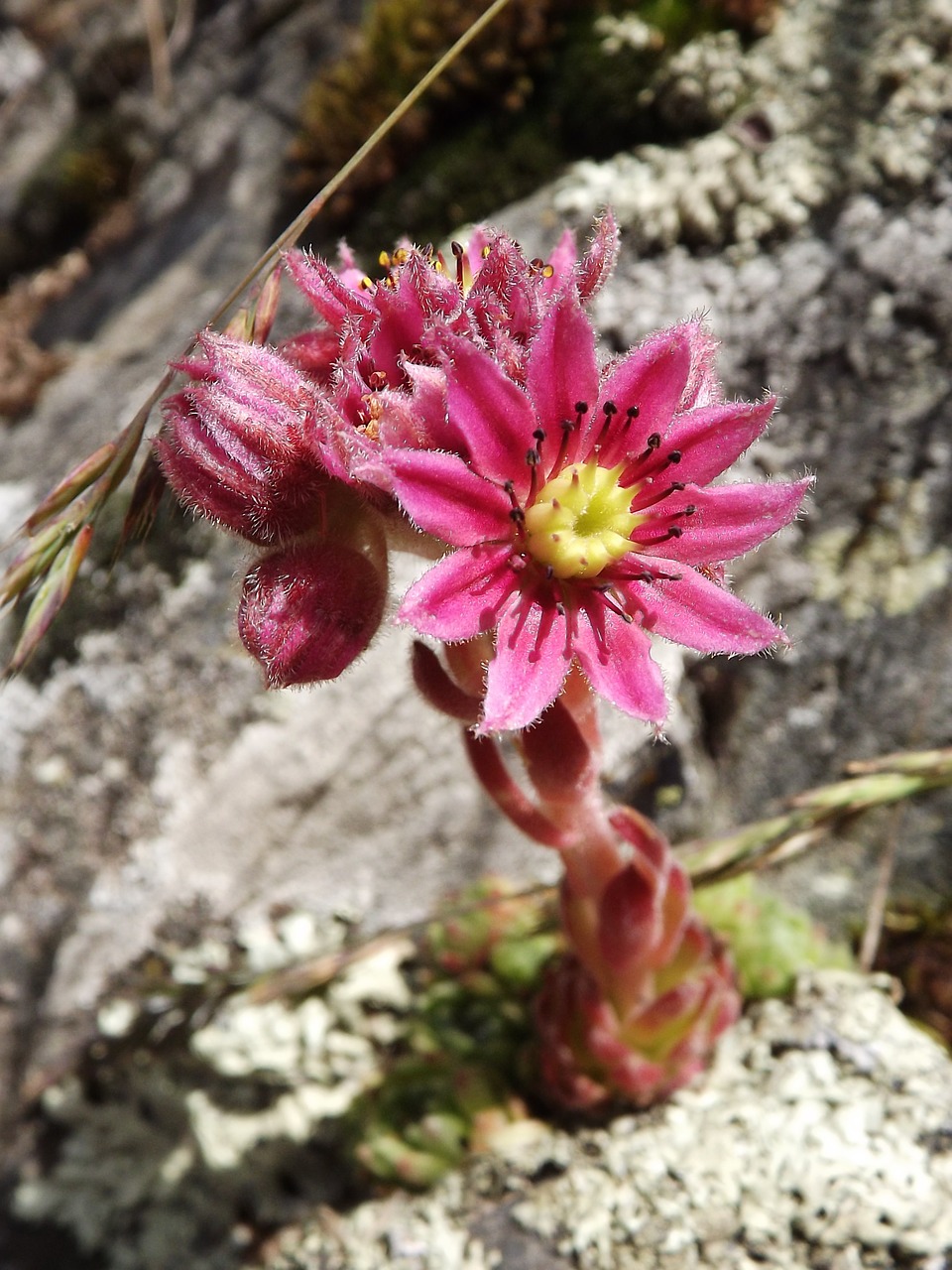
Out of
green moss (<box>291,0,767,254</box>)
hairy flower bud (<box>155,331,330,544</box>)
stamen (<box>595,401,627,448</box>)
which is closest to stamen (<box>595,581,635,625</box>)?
stamen (<box>595,401,627,448</box>)

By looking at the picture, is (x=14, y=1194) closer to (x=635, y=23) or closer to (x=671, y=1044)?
(x=671, y=1044)

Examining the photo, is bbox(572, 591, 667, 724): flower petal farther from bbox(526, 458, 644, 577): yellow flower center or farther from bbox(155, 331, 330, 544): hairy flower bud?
bbox(155, 331, 330, 544): hairy flower bud

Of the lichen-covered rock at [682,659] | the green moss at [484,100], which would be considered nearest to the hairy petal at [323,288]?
the lichen-covered rock at [682,659]

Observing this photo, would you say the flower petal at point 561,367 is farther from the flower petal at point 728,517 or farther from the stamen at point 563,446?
the flower petal at point 728,517

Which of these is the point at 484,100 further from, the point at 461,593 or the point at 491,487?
the point at 461,593

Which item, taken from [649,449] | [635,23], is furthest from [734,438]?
[635,23]

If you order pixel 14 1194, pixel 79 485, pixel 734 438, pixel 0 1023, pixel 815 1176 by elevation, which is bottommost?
pixel 815 1176
